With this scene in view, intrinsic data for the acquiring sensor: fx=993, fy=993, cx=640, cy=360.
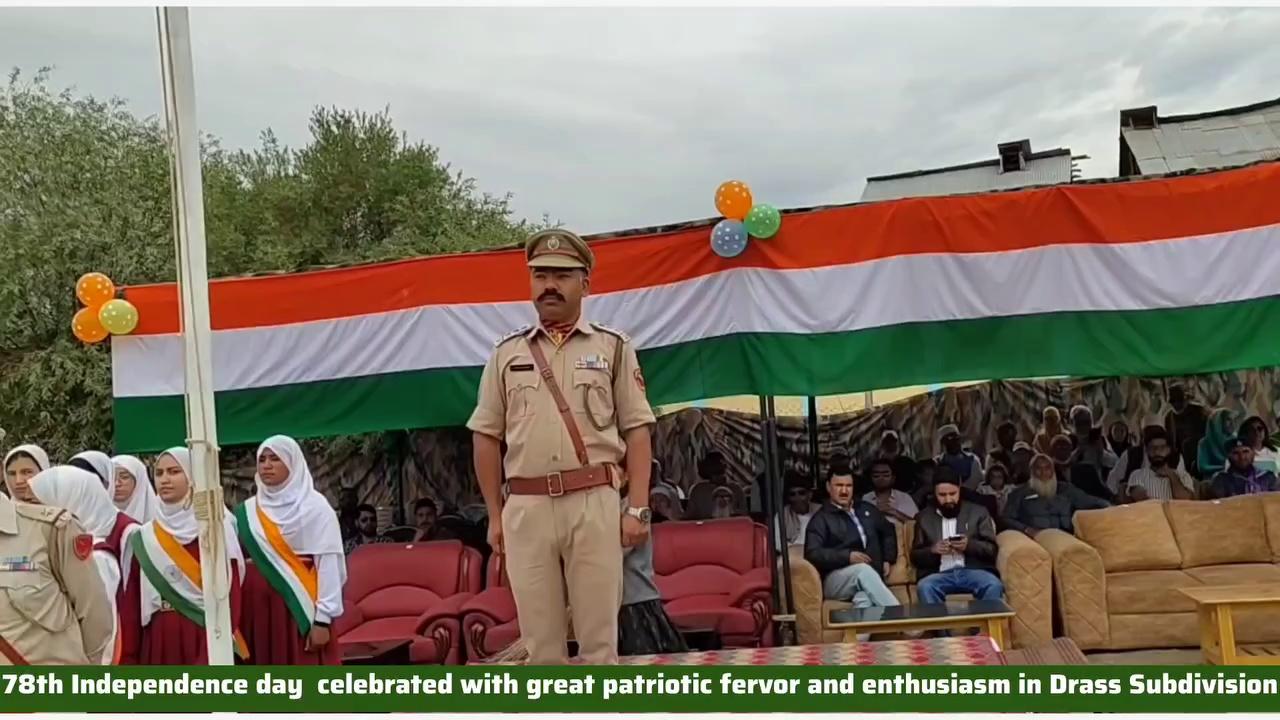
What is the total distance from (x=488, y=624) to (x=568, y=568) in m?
2.69

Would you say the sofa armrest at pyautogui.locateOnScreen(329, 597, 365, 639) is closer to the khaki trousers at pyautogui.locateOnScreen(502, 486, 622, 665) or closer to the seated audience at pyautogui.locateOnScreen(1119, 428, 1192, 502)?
the khaki trousers at pyautogui.locateOnScreen(502, 486, 622, 665)

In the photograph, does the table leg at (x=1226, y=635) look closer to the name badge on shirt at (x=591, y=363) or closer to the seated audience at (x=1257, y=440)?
the seated audience at (x=1257, y=440)

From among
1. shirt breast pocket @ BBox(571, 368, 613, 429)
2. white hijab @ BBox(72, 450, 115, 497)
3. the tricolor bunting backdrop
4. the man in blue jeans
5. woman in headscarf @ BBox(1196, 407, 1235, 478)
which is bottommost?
the man in blue jeans

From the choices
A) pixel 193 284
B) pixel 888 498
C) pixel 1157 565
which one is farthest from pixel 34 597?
pixel 1157 565

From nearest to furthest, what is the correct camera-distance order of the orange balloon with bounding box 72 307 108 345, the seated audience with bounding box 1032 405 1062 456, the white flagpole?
the white flagpole → the orange balloon with bounding box 72 307 108 345 → the seated audience with bounding box 1032 405 1062 456

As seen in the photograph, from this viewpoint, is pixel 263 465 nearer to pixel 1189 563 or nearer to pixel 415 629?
pixel 415 629

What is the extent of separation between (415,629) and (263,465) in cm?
202

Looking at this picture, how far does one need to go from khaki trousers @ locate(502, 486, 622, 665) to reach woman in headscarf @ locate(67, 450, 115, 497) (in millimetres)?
2419

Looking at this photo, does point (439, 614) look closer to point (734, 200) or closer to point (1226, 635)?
point (734, 200)

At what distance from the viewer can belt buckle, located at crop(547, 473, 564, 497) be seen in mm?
3465

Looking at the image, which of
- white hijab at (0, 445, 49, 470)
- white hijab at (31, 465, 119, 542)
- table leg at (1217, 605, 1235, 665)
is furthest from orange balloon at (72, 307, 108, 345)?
table leg at (1217, 605, 1235, 665)

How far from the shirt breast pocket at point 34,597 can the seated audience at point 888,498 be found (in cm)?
536

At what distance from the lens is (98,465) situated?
4875 mm

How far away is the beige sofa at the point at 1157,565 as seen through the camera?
5.77 metres
